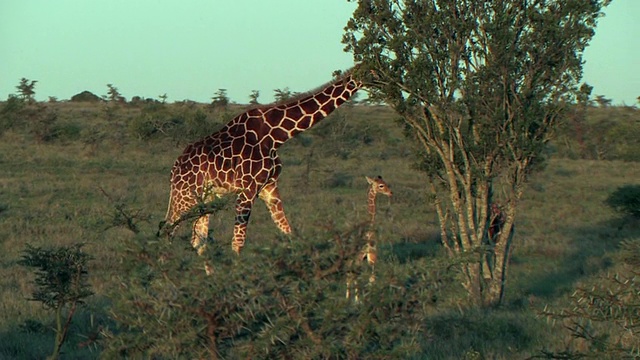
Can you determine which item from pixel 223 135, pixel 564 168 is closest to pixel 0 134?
pixel 564 168

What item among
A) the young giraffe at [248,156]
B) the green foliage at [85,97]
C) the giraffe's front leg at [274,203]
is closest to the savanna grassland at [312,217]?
the giraffe's front leg at [274,203]

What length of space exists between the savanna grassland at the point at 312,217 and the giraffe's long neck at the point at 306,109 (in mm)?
831

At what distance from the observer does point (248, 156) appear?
1056 cm

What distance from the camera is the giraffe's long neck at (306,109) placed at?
426 inches

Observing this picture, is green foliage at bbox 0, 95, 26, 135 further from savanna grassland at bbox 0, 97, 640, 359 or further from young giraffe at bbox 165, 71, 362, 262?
young giraffe at bbox 165, 71, 362, 262

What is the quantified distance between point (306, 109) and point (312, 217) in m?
6.78

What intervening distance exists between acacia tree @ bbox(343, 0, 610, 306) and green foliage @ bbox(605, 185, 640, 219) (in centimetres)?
754

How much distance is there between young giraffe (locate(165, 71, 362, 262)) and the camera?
10508 mm

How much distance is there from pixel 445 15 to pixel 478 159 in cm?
150

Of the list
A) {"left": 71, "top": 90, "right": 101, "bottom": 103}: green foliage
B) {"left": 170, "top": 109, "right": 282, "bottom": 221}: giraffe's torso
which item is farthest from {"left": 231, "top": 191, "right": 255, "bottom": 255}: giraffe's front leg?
{"left": 71, "top": 90, "right": 101, "bottom": 103}: green foliage

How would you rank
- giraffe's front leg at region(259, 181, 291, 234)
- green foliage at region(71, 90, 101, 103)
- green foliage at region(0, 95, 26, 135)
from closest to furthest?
giraffe's front leg at region(259, 181, 291, 234)
green foliage at region(0, 95, 26, 135)
green foliage at region(71, 90, 101, 103)

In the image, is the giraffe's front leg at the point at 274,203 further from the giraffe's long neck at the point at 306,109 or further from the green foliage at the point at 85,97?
the green foliage at the point at 85,97

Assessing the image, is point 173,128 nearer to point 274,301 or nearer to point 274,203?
point 274,203

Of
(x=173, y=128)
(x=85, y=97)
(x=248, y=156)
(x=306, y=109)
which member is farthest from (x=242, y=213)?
(x=85, y=97)
